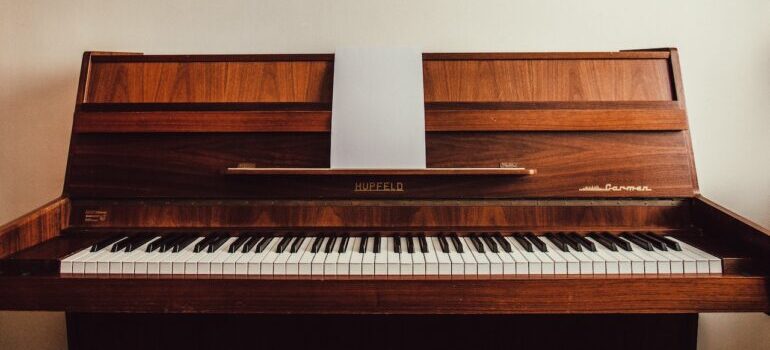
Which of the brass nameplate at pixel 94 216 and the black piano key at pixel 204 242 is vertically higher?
the brass nameplate at pixel 94 216

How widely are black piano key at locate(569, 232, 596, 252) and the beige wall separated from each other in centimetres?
109


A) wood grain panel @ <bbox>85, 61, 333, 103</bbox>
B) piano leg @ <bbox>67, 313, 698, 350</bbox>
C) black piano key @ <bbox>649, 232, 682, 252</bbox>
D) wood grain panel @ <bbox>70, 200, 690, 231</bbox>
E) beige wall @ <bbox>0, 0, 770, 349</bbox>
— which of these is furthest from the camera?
beige wall @ <bbox>0, 0, 770, 349</bbox>

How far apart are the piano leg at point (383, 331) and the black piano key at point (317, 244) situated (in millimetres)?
548

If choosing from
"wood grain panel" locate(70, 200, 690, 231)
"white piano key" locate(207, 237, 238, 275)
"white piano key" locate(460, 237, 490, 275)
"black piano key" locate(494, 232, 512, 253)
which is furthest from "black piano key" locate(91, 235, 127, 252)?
"black piano key" locate(494, 232, 512, 253)

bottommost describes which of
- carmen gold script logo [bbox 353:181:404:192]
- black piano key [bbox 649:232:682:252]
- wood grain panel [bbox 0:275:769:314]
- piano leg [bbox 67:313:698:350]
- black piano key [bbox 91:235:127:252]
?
piano leg [bbox 67:313:698:350]

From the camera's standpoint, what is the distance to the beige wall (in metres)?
2.11

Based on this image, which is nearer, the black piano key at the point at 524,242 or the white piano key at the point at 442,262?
the white piano key at the point at 442,262

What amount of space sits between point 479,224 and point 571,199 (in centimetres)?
35

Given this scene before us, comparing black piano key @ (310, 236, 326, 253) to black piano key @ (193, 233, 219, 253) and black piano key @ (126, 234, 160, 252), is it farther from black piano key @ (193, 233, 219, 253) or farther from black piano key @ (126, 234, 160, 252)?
black piano key @ (126, 234, 160, 252)

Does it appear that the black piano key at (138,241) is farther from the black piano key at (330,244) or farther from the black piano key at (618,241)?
the black piano key at (618,241)

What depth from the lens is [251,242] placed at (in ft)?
4.49

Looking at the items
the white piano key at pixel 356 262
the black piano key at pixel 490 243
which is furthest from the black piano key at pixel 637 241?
the white piano key at pixel 356 262

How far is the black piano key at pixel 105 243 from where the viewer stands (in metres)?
1.31

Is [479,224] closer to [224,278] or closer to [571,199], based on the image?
[571,199]
